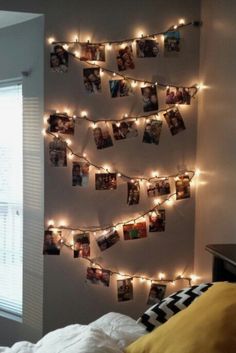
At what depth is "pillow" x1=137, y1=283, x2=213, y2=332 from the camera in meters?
1.60

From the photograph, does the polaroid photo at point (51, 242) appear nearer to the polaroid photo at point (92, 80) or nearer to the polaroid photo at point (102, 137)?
the polaroid photo at point (102, 137)

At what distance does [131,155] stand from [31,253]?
3.09 ft

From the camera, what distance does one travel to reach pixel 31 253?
2.83 metres

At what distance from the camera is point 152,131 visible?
274cm

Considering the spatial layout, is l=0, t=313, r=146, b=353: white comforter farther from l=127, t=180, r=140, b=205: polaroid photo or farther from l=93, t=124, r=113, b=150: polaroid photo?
l=93, t=124, r=113, b=150: polaroid photo

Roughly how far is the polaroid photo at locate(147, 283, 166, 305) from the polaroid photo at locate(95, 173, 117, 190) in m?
0.71

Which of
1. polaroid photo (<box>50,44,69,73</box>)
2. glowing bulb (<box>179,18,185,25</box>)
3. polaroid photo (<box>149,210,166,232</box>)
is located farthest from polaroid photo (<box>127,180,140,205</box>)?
glowing bulb (<box>179,18,185,25</box>)

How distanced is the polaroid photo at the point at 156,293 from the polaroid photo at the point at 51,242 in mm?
683

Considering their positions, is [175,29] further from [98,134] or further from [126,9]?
[98,134]

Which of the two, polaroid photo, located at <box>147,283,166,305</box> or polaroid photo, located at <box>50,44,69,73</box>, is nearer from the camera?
polaroid photo, located at <box>50,44,69,73</box>

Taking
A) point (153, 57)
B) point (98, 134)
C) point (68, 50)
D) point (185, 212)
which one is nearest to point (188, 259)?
point (185, 212)

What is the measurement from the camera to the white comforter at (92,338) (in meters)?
1.29

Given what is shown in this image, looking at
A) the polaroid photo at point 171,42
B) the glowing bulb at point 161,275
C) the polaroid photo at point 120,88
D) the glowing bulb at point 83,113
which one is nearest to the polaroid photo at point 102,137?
the glowing bulb at point 83,113

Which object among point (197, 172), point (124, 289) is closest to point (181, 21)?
point (197, 172)
